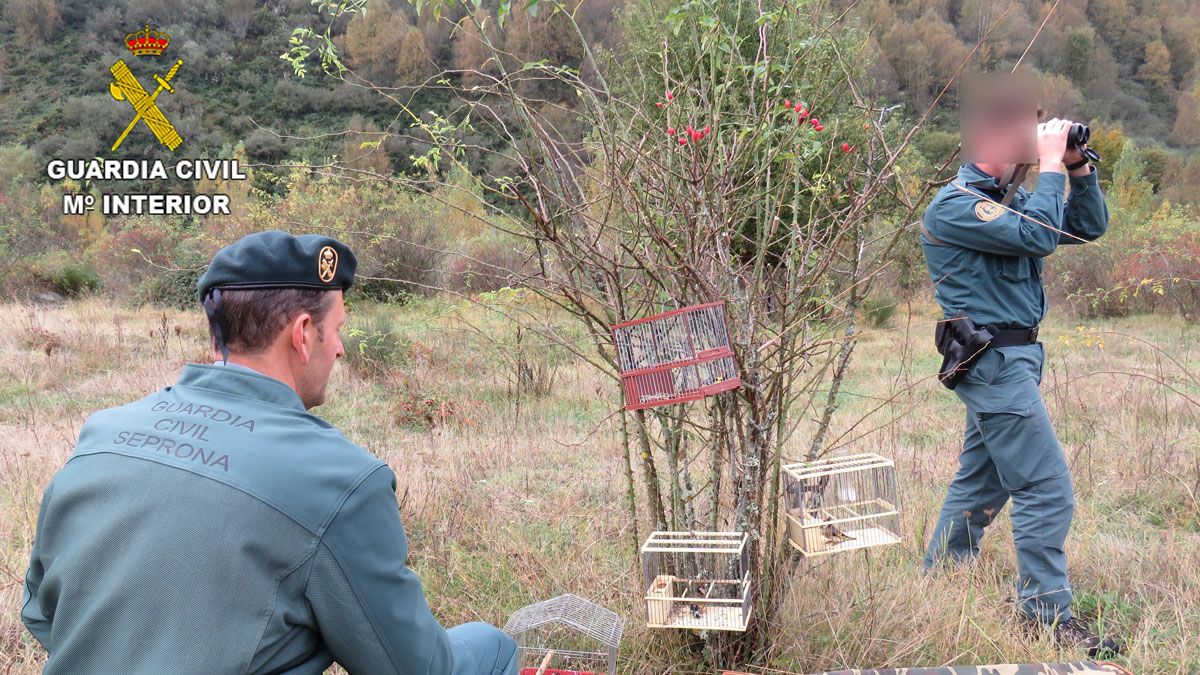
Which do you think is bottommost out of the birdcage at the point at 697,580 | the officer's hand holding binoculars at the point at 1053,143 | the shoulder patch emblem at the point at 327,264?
the birdcage at the point at 697,580

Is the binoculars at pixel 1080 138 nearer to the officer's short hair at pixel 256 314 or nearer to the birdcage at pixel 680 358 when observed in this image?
the birdcage at pixel 680 358

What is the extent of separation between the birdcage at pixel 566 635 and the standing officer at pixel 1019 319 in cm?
160

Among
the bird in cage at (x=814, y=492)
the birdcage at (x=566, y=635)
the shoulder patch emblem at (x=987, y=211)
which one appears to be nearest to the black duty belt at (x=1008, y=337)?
the shoulder patch emblem at (x=987, y=211)

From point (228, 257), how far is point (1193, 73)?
47060 millimetres

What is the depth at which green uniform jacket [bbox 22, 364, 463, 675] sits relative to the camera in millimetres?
1298

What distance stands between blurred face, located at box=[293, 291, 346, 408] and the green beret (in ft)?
0.24

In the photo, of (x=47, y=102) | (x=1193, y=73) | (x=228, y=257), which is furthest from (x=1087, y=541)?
(x=47, y=102)

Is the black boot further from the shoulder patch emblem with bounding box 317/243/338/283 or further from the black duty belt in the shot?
the shoulder patch emblem with bounding box 317/243/338/283

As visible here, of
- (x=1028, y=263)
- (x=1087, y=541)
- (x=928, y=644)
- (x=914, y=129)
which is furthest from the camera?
(x=1087, y=541)

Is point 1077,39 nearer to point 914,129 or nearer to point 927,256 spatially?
point 927,256

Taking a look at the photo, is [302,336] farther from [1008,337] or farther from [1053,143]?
[1053,143]

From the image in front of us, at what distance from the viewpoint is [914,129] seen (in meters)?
2.27

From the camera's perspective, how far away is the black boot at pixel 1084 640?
2896mm

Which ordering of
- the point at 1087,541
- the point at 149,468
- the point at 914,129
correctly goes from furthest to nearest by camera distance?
the point at 1087,541 → the point at 914,129 → the point at 149,468
